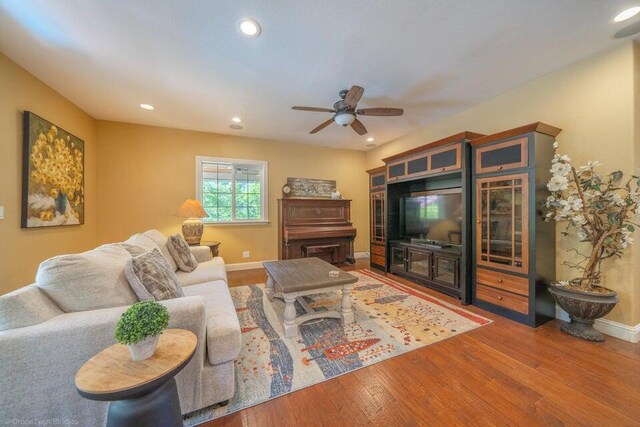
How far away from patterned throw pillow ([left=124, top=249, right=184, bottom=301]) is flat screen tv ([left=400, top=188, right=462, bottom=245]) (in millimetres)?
3333

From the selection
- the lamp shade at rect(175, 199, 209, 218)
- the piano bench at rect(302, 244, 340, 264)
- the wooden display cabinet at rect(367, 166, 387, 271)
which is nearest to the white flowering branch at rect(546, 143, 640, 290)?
the wooden display cabinet at rect(367, 166, 387, 271)

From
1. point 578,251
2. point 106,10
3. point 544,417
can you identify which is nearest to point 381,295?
point 544,417

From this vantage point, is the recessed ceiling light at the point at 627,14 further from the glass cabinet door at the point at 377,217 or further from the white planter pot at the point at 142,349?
the white planter pot at the point at 142,349

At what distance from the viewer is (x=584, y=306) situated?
2.07 meters

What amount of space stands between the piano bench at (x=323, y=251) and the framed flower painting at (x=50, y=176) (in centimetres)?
350

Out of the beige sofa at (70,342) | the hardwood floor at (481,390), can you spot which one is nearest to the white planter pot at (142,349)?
the beige sofa at (70,342)

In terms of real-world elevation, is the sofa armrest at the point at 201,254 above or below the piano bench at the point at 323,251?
above

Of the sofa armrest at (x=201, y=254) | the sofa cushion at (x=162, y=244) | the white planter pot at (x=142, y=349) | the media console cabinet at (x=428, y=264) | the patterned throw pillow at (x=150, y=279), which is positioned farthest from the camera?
the sofa armrest at (x=201, y=254)

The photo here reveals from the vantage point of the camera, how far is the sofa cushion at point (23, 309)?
1073 millimetres

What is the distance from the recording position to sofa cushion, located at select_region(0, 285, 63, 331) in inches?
42.3

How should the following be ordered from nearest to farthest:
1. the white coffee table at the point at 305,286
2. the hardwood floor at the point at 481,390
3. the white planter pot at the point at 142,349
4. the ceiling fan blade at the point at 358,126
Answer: the white planter pot at the point at 142,349
the hardwood floor at the point at 481,390
the white coffee table at the point at 305,286
the ceiling fan blade at the point at 358,126

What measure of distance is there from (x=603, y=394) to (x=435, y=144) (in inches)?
107

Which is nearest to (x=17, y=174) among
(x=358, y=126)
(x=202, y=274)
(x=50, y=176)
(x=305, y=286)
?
(x=50, y=176)

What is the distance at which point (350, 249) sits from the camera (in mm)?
5098
